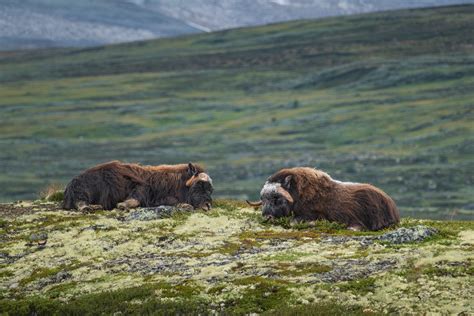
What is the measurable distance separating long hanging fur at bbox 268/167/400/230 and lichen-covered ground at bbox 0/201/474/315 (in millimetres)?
671

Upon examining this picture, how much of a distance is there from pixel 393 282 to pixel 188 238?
5915mm

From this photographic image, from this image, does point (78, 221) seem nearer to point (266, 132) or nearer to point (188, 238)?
point (188, 238)

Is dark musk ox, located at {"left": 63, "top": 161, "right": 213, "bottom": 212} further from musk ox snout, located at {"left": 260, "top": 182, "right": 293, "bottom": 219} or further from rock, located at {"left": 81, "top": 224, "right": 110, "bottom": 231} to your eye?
rock, located at {"left": 81, "top": 224, "right": 110, "bottom": 231}

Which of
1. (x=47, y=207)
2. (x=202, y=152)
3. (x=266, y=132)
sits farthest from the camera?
(x=266, y=132)

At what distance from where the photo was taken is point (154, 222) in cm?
1981

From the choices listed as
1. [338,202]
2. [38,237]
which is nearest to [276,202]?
[338,202]

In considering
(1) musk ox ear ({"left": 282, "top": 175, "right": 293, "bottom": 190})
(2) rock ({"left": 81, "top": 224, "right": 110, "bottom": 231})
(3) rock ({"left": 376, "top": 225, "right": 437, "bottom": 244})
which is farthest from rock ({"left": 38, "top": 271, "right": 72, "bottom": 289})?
(1) musk ox ear ({"left": 282, "top": 175, "right": 293, "bottom": 190})

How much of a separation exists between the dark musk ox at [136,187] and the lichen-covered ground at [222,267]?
5.44 ft

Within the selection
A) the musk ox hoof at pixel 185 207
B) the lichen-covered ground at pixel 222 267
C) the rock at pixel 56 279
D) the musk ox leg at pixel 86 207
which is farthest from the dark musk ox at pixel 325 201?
the rock at pixel 56 279

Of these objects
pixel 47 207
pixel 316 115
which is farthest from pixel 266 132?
pixel 47 207

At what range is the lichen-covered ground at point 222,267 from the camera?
13188 mm

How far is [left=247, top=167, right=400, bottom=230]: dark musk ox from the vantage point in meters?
19.7

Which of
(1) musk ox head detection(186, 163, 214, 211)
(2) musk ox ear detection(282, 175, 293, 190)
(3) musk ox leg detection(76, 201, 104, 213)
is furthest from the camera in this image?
(1) musk ox head detection(186, 163, 214, 211)

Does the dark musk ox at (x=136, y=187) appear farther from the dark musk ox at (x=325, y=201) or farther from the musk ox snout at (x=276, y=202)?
the dark musk ox at (x=325, y=201)
